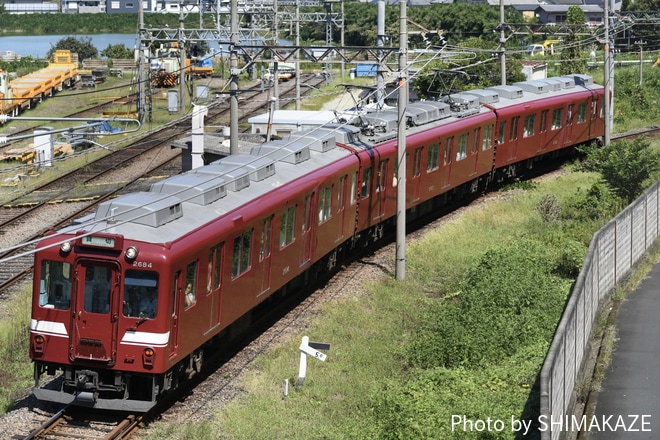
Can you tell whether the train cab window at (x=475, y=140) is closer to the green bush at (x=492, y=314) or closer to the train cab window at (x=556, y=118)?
the train cab window at (x=556, y=118)

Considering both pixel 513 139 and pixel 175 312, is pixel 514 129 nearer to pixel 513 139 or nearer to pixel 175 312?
pixel 513 139

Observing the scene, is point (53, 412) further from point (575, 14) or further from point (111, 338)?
point (575, 14)

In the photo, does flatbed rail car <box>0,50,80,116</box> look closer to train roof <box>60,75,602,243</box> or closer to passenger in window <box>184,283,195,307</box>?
train roof <box>60,75,602,243</box>

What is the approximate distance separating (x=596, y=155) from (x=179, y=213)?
19.1 metres

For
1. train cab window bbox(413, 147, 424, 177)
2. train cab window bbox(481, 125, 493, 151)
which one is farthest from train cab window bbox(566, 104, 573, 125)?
train cab window bbox(413, 147, 424, 177)

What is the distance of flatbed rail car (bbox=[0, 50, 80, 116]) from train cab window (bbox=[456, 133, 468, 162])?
24141 millimetres

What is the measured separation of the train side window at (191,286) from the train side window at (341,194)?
7.19 meters

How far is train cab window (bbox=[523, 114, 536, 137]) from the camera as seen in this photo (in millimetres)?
32812

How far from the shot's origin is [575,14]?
2847 inches

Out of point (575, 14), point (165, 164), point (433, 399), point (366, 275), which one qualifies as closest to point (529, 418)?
point (433, 399)

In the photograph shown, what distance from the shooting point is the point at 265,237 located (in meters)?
17.8

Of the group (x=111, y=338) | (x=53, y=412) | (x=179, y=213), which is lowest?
(x=53, y=412)

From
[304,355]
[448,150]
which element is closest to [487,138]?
[448,150]

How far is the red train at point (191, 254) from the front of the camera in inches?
557
